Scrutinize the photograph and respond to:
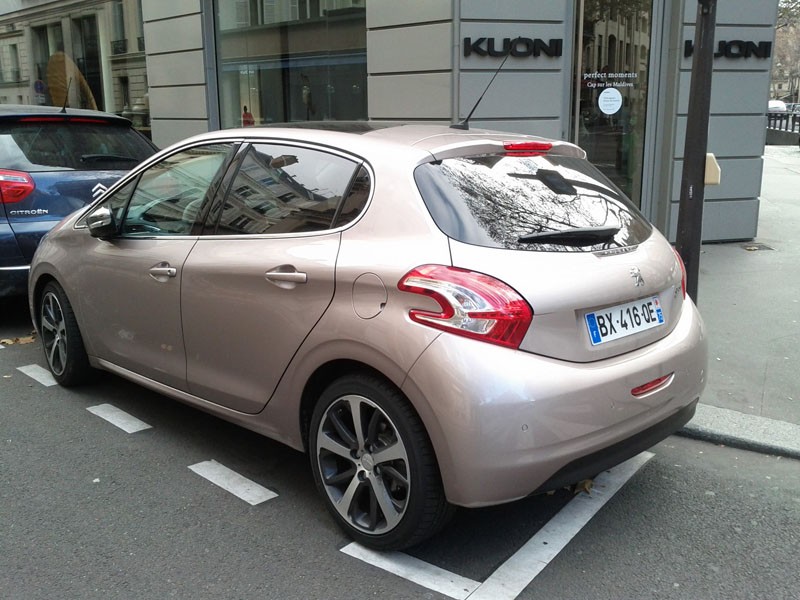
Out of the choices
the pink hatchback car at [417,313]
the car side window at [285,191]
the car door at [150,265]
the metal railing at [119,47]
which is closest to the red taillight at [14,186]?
the car door at [150,265]

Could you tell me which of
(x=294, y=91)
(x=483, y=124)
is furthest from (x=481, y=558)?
(x=294, y=91)

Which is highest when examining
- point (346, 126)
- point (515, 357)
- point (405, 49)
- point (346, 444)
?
point (405, 49)

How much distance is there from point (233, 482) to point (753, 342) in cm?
405

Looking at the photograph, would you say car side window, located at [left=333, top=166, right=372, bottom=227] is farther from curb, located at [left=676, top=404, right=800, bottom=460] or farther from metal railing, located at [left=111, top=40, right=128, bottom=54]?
metal railing, located at [left=111, top=40, right=128, bottom=54]

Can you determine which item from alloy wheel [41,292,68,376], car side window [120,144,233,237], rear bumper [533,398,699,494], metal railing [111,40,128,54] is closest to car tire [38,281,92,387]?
alloy wheel [41,292,68,376]

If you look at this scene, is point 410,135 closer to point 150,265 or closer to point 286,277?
point 286,277

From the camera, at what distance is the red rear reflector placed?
3.10 m

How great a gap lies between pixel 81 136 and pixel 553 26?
518 centimetres

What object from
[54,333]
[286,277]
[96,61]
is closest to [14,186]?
[54,333]

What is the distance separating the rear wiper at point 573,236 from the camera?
3072 mm

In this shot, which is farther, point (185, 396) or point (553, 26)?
point (553, 26)

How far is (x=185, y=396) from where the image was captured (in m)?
4.12

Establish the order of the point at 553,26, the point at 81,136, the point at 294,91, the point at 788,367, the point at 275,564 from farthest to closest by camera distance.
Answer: the point at 294,91 → the point at 553,26 → the point at 81,136 → the point at 788,367 → the point at 275,564

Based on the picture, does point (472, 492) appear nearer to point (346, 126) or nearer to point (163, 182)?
point (346, 126)
